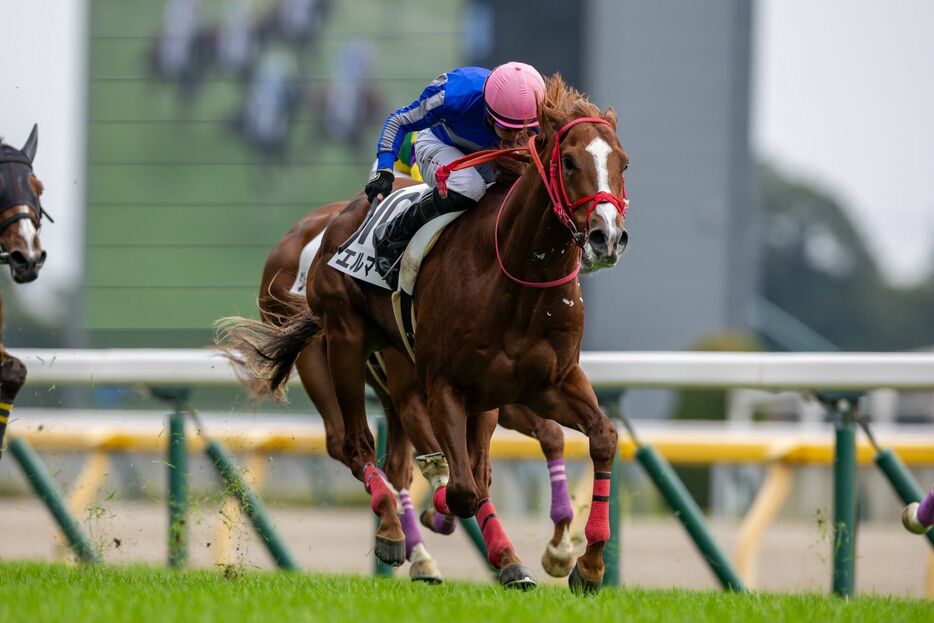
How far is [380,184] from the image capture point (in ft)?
16.5

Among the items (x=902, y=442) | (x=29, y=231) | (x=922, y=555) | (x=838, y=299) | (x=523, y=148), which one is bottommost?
(x=838, y=299)

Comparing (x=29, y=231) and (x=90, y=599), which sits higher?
(x=29, y=231)

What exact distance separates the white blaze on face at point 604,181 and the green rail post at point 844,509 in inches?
75.2

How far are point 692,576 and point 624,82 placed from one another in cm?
1352

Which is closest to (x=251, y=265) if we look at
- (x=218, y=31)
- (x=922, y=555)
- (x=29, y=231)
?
(x=218, y=31)

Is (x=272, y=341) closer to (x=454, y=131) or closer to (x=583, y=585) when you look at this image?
(x=454, y=131)

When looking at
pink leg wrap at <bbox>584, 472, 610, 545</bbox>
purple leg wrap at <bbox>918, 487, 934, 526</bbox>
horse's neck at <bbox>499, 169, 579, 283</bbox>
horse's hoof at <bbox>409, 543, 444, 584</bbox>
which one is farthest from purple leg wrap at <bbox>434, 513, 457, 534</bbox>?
purple leg wrap at <bbox>918, 487, 934, 526</bbox>

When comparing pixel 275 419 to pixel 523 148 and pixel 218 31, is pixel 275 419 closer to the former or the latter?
pixel 218 31

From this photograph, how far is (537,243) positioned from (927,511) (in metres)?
1.61

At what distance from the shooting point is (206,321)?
10.6 m

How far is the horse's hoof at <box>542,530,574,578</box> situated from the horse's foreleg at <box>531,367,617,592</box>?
61 centimetres

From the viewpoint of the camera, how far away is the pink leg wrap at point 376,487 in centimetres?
498

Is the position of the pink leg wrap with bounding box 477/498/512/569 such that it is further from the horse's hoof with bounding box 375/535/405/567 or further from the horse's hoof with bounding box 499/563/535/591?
the horse's hoof with bounding box 375/535/405/567

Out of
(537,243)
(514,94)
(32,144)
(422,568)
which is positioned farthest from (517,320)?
(32,144)
